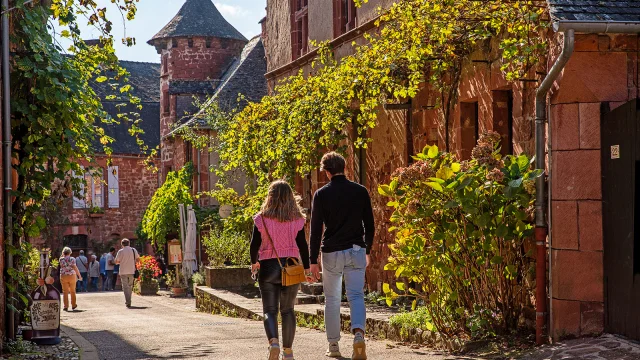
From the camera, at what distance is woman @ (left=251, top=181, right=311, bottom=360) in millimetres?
8703

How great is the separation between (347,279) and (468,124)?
496cm

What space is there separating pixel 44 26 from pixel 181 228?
21165 millimetres

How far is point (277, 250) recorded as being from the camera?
8.72 meters

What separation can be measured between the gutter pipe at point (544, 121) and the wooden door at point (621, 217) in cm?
57

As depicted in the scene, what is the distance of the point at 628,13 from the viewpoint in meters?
8.84

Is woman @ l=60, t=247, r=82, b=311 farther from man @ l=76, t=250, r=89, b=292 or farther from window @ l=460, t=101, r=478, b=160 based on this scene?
man @ l=76, t=250, r=89, b=292

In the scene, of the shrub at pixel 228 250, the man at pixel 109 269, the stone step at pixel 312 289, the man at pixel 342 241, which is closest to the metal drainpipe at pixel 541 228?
the man at pixel 342 241

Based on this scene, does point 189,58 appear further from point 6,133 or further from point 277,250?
point 277,250

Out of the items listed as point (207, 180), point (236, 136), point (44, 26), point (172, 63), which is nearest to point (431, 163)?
point (44, 26)

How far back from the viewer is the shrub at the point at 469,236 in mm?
9281

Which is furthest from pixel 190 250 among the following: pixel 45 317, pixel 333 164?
pixel 333 164

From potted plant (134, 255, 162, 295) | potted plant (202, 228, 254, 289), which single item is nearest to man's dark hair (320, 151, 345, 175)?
potted plant (202, 228, 254, 289)

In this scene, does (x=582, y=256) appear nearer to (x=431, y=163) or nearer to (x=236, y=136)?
(x=431, y=163)

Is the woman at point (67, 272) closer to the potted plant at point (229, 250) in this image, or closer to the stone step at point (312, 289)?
the potted plant at point (229, 250)
